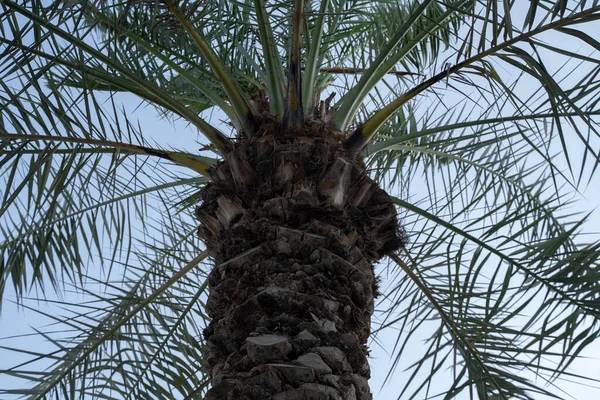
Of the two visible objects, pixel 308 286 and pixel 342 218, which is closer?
pixel 308 286

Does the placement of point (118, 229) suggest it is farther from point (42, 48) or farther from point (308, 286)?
point (308, 286)

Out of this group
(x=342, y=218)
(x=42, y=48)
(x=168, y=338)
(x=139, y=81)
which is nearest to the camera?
(x=342, y=218)

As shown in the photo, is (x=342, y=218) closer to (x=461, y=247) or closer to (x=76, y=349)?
(x=461, y=247)

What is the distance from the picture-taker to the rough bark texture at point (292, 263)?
2.64 meters

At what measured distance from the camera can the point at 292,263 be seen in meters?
3.07

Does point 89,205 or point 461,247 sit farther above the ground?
point 89,205

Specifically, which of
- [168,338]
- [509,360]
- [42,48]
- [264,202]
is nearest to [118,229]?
[168,338]

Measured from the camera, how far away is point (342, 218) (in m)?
3.31

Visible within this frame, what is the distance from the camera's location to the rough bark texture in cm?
264

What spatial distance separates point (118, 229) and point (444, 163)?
2387mm

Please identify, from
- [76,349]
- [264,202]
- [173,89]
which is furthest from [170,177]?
[264,202]

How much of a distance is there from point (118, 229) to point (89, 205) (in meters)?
0.28

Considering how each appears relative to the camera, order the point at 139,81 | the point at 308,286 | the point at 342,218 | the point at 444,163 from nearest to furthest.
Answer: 1. the point at 308,286
2. the point at 342,218
3. the point at 139,81
4. the point at 444,163

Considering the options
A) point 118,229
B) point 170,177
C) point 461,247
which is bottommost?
point 461,247
